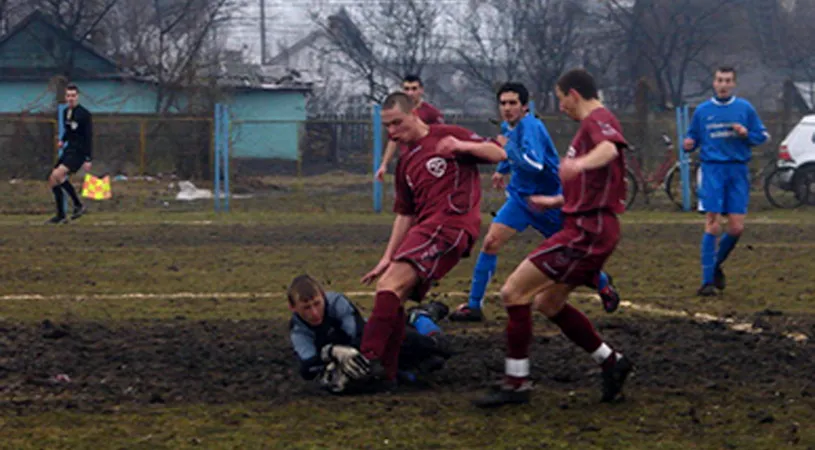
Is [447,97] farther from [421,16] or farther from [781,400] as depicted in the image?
[781,400]

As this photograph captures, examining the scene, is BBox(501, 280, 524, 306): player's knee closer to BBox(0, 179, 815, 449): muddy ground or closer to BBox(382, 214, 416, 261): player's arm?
BBox(0, 179, 815, 449): muddy ground

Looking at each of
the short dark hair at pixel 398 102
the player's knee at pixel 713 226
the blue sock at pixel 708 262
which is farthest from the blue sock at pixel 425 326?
the player's knee at pixel 713 226

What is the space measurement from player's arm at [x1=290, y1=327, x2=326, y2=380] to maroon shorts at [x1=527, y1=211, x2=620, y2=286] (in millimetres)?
1394

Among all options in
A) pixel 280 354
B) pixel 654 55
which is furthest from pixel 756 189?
pixel 654 55

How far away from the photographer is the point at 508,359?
6.48m

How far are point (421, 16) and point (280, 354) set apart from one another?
142ft

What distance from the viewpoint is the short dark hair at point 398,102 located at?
7.08 metres

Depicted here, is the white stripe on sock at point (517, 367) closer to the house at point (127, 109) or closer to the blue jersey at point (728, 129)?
the blue jersey at point (728, 129)

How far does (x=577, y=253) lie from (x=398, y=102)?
57.4 inches

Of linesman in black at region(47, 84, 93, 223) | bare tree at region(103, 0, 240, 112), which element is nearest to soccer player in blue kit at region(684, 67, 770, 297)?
linesman in black at region(47, 84, 93, 223)

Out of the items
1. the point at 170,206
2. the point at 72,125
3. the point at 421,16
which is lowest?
the point at 170,206

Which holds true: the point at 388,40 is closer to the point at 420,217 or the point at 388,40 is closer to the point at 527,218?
the point at 527,218

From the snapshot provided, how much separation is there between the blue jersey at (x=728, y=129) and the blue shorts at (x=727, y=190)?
0.28 ft

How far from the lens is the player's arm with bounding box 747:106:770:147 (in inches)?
436
